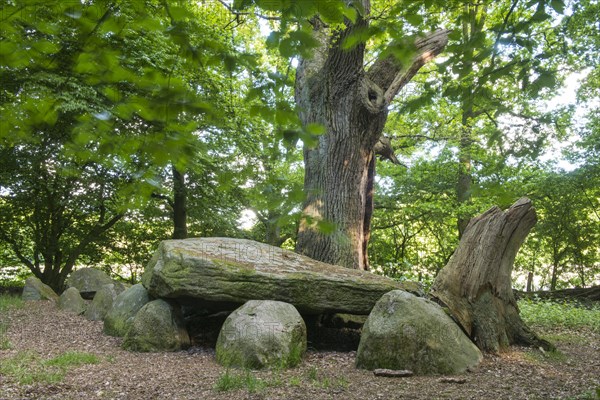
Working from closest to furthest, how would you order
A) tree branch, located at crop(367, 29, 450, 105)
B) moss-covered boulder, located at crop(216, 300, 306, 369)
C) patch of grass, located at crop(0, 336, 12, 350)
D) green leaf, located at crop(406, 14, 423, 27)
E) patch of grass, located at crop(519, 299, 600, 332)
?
green leaf, located at crop(406, 14, 423, 27) < moss-covered boulder, located at crop(216, 300, 306, 369) < patch of grass, located at crop(0, 336, 12, 350) < tree branch, located at crop(367, 29, 450, 105) < patch of grass, located at crop(519, 299, 600, 332)

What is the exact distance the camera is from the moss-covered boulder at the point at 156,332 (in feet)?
19.2

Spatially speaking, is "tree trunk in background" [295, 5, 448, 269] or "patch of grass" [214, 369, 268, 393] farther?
"tree trunk in background" [295, 5, 448, 269]

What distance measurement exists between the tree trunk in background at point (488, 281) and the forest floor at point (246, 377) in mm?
325

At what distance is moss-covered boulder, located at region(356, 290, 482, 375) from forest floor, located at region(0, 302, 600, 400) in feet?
0.63

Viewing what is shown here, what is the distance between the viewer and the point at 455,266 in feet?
20.3

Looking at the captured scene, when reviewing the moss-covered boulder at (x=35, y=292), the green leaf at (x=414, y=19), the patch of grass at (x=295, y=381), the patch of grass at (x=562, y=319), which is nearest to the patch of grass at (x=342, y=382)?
the patch of grass at (x=295, y=381)

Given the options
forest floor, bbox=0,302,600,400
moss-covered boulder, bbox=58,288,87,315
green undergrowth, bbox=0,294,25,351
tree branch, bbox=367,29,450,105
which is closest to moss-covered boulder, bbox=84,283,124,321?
moss-covered boulder, bbox=58,288,87,315

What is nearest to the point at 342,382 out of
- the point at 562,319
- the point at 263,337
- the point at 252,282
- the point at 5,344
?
the point at 263,337

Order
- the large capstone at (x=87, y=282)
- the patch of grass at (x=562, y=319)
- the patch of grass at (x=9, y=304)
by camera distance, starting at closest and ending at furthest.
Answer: the patch of grass at (x=562, y=319), the patch of grass at (x=9, y=304), the large capstone at (x=87, y=282)

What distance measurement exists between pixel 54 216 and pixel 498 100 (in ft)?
43.6

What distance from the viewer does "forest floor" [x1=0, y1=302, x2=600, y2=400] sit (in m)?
3.96

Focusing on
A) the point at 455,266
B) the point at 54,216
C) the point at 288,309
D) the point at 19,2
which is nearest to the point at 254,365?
the point at 288,309

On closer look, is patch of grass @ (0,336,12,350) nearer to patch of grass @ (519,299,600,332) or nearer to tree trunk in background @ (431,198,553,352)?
tree trunk in background @ (431,198,553,352)

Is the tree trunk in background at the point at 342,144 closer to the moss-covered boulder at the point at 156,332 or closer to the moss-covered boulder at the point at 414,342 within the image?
the moss-covered boulder at the point at 414,342
